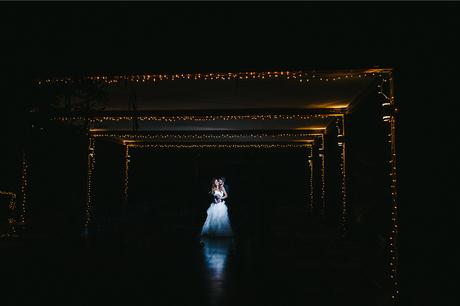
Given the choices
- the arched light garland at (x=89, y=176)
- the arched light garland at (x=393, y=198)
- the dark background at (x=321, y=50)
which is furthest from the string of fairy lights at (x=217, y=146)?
the arched light garland at (x=393, y=198)

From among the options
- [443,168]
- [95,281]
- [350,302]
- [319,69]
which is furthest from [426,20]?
[95,281]

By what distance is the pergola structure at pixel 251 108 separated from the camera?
16.0ft

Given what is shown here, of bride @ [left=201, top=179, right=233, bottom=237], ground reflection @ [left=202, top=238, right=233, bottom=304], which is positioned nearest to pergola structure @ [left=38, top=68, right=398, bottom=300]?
ground reflection @ [left=202, top=238, right=233, bottom=304]

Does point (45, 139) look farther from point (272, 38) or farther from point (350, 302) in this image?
point (350, 302)

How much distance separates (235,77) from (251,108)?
3233 millimetres

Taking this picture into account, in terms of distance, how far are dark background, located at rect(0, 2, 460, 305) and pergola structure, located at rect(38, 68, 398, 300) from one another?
0.19 m

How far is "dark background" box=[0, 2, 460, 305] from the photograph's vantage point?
4082mm

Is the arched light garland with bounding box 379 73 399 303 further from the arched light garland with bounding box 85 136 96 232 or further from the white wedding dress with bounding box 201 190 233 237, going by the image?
the arched light garland with bounding box 85 136 96 232

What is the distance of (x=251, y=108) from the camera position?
29.7 ft

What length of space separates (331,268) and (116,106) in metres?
5.93

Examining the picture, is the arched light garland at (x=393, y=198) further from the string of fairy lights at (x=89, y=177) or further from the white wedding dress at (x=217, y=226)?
the string of fairy lights at (x=89, y=177)

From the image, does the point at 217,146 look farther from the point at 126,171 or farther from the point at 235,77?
the point at 235,77

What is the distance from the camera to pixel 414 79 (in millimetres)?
4266

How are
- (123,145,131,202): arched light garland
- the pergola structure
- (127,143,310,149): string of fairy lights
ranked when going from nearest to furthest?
the pergola structure
(127,143,310,149): string of fairy lights
(123,145,131,202): arched light garland
